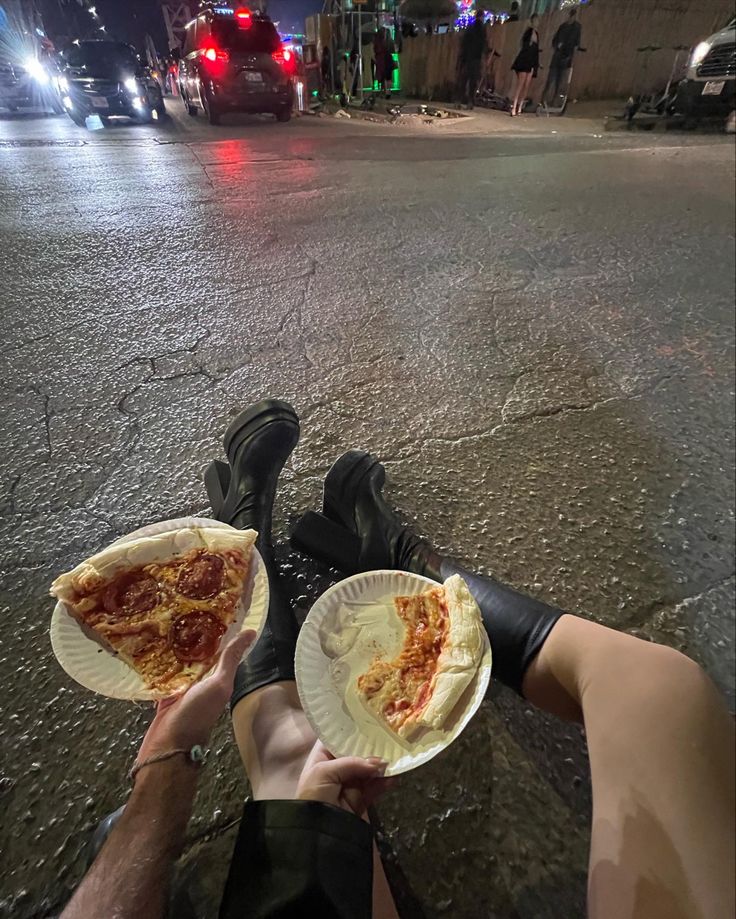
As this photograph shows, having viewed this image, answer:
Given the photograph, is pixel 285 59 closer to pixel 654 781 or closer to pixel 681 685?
pixel 681 685

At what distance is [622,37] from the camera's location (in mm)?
13023

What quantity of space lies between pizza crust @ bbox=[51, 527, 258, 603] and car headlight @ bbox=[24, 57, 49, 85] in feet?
50.8

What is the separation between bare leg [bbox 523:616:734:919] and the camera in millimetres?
835

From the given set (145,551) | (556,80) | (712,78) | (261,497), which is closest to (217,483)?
(261,497)

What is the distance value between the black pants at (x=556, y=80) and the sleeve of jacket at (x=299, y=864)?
15.6 m

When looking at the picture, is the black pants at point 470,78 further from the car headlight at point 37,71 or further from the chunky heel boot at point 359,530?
the chunky heel boot at point 359,530

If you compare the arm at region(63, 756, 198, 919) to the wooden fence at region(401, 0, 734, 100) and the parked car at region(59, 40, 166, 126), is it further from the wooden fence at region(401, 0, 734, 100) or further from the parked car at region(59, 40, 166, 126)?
the wooden fence at region(401, 0, 734, 100)

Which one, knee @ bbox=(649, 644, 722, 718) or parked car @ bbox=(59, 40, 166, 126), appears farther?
parked car @ bbox=(59, 40, 166, 126)

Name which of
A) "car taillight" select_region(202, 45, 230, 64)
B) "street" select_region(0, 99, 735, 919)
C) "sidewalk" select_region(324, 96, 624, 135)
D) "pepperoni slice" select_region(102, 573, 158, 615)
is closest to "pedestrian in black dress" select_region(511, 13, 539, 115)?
"sidewalk" select_region(324, 96, 624, 135)

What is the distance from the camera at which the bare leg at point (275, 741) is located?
3.37 ft

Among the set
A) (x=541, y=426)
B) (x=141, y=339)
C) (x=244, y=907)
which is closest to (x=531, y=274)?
(x=541, y=426)

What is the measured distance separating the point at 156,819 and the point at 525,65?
15130mm

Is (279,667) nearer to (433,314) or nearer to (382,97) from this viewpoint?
(433,314)

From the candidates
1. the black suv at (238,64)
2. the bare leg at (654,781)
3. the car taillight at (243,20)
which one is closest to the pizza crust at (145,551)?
the bare leg at (654,781)
